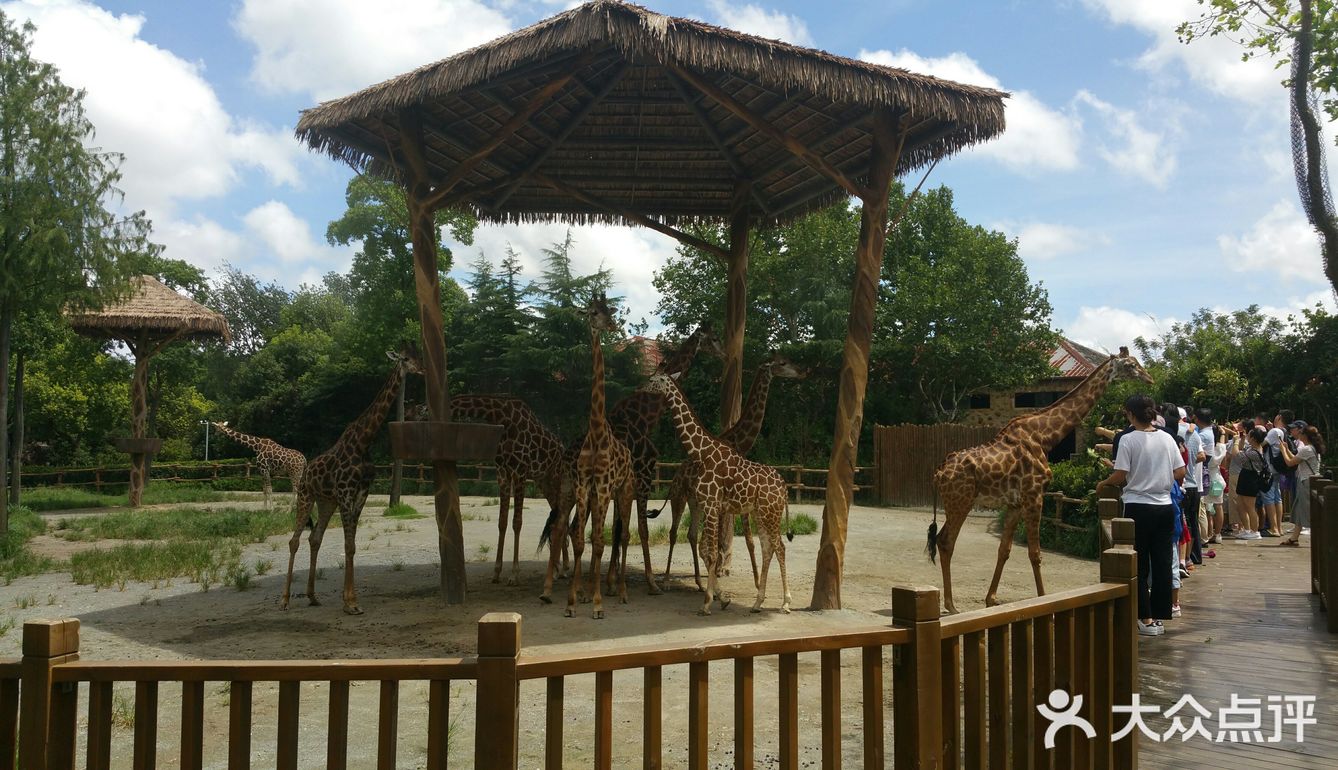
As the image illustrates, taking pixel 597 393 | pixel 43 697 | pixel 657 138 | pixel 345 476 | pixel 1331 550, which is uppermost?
pixel 657 138

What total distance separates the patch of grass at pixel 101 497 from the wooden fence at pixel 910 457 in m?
16.3

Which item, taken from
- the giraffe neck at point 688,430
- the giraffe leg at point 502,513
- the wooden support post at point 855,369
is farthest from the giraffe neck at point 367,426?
the wooden support post at point 855,369

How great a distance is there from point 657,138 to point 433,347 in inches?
146

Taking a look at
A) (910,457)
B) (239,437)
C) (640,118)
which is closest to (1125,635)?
(640,118)

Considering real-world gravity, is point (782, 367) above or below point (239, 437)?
above

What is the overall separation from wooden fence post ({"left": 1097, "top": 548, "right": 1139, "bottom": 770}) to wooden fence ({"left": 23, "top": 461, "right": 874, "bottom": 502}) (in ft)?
60.9

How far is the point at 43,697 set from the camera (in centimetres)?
237

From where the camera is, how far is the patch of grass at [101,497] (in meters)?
20.6

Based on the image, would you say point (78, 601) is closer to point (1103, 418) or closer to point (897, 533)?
point (897, 533)

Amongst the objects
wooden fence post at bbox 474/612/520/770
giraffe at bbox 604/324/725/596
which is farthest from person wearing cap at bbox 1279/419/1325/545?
wooden fence post at bbox 474/612/520/770

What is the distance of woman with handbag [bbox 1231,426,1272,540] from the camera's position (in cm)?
1130

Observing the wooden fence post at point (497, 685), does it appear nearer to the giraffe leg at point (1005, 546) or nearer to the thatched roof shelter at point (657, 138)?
the thatched roof shelter at point (657, 138)

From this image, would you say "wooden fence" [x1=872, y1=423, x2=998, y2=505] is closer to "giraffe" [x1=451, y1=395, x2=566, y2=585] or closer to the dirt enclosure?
the dirt enclosure

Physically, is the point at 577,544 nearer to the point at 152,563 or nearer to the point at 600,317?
the point at 600,317
